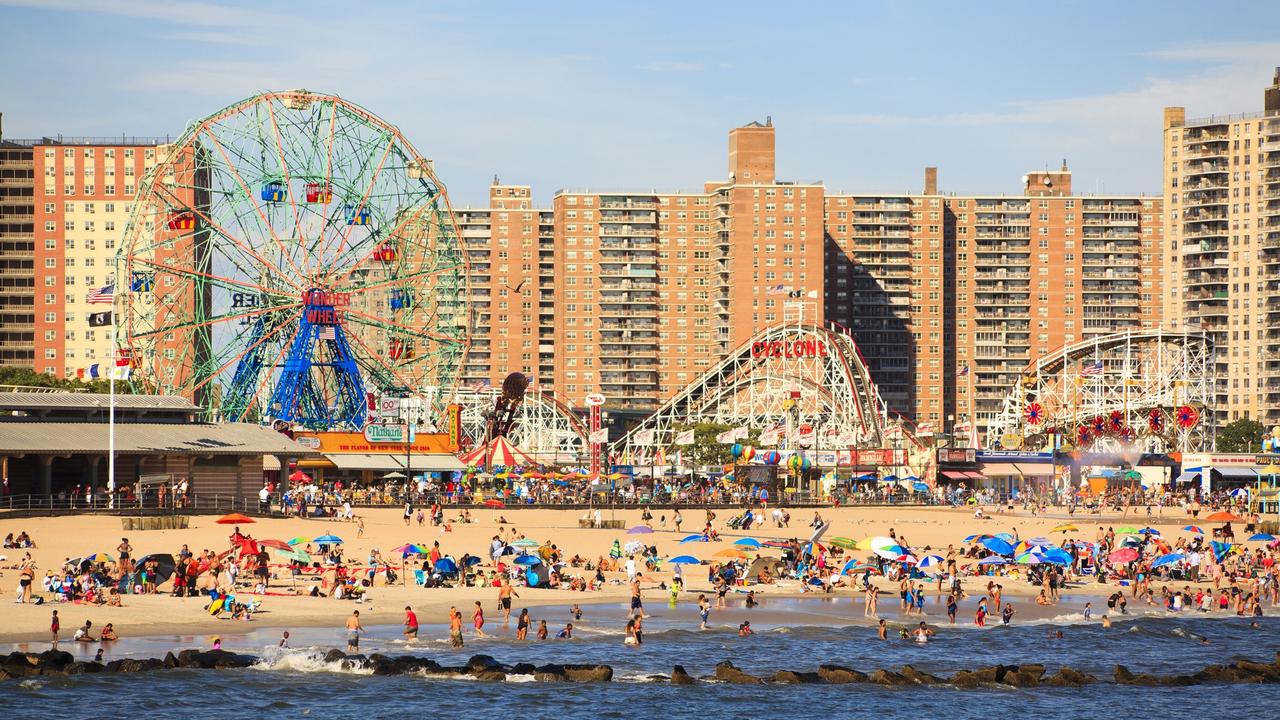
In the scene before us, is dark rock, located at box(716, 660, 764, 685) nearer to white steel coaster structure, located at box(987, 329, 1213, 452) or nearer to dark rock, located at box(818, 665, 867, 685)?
dark rock, located at box(818, 665, 867, 685)

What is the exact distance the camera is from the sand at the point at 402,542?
4591 cm

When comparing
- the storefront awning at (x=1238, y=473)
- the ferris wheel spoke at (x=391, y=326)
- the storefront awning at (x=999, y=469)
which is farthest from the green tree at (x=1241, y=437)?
the ferris wheel spoke at (x=391, y=326)

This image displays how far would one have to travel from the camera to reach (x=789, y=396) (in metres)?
128

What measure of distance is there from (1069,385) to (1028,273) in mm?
33308

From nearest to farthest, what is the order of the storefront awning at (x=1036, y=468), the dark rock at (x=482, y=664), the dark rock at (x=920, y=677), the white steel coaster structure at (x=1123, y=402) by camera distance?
the dark rock at (x=482, y=664)
the dark rock at (x=920, y=677)
the storefront awning at (x=1036, y=468)
the white steel coaster structure at (x=1123, y=402)

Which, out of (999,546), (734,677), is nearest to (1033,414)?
(999,546)

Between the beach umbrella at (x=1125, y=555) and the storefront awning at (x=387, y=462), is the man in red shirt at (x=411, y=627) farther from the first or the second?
the storefront awning at (x=387, y=462)

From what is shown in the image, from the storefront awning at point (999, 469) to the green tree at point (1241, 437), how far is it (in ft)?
143

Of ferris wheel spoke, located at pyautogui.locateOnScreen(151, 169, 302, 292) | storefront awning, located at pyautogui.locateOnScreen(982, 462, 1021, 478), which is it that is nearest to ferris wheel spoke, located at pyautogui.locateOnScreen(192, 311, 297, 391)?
ferris wheel spoke, located at pyautogui.locateOnScreen(151, 169, 302, 292)

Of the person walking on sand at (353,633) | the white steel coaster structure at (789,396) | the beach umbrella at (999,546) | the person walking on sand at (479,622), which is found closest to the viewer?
the person walking on sand at (353,633)

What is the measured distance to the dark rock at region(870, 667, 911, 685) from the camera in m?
42.3

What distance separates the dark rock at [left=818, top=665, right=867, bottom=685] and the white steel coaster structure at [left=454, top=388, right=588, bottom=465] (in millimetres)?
97140

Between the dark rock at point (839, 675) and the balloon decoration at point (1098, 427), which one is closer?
the dark rock at point (839, 675)

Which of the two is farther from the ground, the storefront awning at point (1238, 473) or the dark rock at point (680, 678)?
the storefront awning at point (1238, 473)
